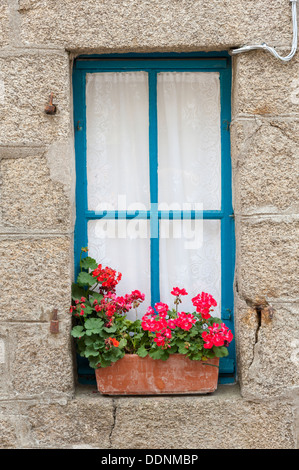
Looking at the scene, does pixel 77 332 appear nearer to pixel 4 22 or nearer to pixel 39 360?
pixel 39 360

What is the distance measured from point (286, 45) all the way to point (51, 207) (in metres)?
1.33

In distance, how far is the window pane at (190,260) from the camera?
9.00 feet

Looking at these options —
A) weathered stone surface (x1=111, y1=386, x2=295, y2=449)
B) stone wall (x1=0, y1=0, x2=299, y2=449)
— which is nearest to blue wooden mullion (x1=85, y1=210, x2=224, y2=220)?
stone wall (x1=0, y1=0, x2=299, y2=449)

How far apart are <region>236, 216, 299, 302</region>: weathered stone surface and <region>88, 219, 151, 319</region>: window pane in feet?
1.70

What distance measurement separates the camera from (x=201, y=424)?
2.55 meters

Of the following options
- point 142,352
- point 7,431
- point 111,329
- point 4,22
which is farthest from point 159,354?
point 4,22

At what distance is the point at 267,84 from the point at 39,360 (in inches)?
66.3

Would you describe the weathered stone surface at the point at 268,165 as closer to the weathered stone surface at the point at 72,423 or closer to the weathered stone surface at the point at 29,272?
the weathered stone surface at the point at 29,272

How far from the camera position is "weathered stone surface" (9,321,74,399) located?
99.9 inches

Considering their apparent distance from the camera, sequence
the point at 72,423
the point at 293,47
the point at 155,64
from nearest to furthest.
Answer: the point at 293,47
the point at 72,423
the point at 155,64

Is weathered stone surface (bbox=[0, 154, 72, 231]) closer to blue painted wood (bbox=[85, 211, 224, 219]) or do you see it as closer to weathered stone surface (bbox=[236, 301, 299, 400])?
blue painted wood (bbox=[85, 211, 224, 219])

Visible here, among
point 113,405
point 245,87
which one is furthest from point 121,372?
point 245,87

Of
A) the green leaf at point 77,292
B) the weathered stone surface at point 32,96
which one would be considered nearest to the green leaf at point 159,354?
the green leaf at point 77,292

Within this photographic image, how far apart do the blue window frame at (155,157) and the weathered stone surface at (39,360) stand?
0.65ft
